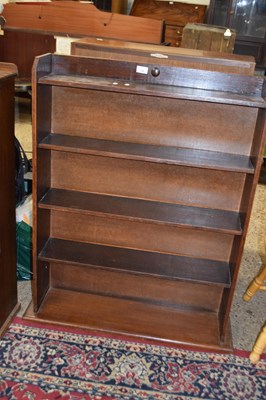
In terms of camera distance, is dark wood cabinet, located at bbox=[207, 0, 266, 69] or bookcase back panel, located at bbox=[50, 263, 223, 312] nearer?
bookcase back panel, located at bbox=[50, 263, 223, 312]

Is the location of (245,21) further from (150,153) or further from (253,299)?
(150,153)

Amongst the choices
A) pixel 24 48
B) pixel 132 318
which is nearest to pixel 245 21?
pixel 24 48

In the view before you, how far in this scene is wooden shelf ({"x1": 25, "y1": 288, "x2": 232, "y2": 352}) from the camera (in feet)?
5.87

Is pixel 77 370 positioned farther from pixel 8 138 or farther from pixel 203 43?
pixel 203 43

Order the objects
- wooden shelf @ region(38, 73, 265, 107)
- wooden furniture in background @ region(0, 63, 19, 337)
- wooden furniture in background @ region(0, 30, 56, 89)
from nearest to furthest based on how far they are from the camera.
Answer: wooden shelf @ region(38, 73, 265, 107)
wooden furniture in background @ region(0, 63, 19, 337)
wooden furniture in background @ region(0, 30, 56, 89)

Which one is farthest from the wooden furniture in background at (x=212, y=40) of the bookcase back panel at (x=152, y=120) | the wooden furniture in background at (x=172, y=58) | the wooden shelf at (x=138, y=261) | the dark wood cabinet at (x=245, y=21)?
the dark wood cabinet at (x=245, y=21)

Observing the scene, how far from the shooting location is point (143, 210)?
1714 mm

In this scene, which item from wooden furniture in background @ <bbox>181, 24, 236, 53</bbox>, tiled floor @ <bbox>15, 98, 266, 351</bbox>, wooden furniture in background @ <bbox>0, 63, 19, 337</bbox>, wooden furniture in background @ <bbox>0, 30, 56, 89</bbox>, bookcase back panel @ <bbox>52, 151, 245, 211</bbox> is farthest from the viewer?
wooden furniture in background @ <bbox>0, 30, 56, 89</bbox>

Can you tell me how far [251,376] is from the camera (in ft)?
5.38

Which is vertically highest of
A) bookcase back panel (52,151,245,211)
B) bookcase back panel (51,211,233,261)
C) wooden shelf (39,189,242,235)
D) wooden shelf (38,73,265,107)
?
wooden shelf (38,73,265,107)

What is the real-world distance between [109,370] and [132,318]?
1.01ft

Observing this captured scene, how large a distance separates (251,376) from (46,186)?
1147 mm

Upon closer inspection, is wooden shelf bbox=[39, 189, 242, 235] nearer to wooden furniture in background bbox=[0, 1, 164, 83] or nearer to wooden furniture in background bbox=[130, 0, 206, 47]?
wooden furniture in background bbox=[0, 1, 164, 83]

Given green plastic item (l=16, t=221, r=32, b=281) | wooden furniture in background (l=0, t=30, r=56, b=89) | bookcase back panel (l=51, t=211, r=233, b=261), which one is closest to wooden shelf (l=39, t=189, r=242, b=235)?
bookcase back panel (l=51, t=211, r=233, b=261)
